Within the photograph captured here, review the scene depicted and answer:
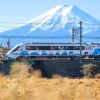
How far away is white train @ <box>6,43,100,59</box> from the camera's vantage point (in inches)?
2425

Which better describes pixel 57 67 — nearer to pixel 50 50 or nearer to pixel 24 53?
pixel 24 53

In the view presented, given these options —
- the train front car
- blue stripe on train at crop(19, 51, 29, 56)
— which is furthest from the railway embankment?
the train front car

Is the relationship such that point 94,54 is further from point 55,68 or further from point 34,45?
point 55,68

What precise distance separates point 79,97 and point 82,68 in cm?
3516

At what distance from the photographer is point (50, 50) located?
62.7 m

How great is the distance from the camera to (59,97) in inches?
418

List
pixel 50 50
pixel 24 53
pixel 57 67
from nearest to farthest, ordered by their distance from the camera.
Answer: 1. pixel 57 67
2. pixel 24 53
3. pixel 50 50

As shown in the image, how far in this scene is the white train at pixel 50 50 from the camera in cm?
6159

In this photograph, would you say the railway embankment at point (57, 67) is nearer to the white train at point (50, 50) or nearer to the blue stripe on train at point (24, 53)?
the blue stripe on train at point (24, 53)

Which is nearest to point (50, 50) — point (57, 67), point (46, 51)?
point (46, 51)

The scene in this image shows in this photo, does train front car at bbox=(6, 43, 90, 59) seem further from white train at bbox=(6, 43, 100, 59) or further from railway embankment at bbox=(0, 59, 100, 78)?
railway embankment at bbox=(0, 59, 100, 78)

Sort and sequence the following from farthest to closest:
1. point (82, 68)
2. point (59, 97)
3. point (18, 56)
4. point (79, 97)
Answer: point (18, 56) < point (82, 68) < point (79, 97) < point (59, 97)

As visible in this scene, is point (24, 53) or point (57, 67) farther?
point (24, 53)

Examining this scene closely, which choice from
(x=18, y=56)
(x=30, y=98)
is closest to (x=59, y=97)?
(x=30, y=98)
